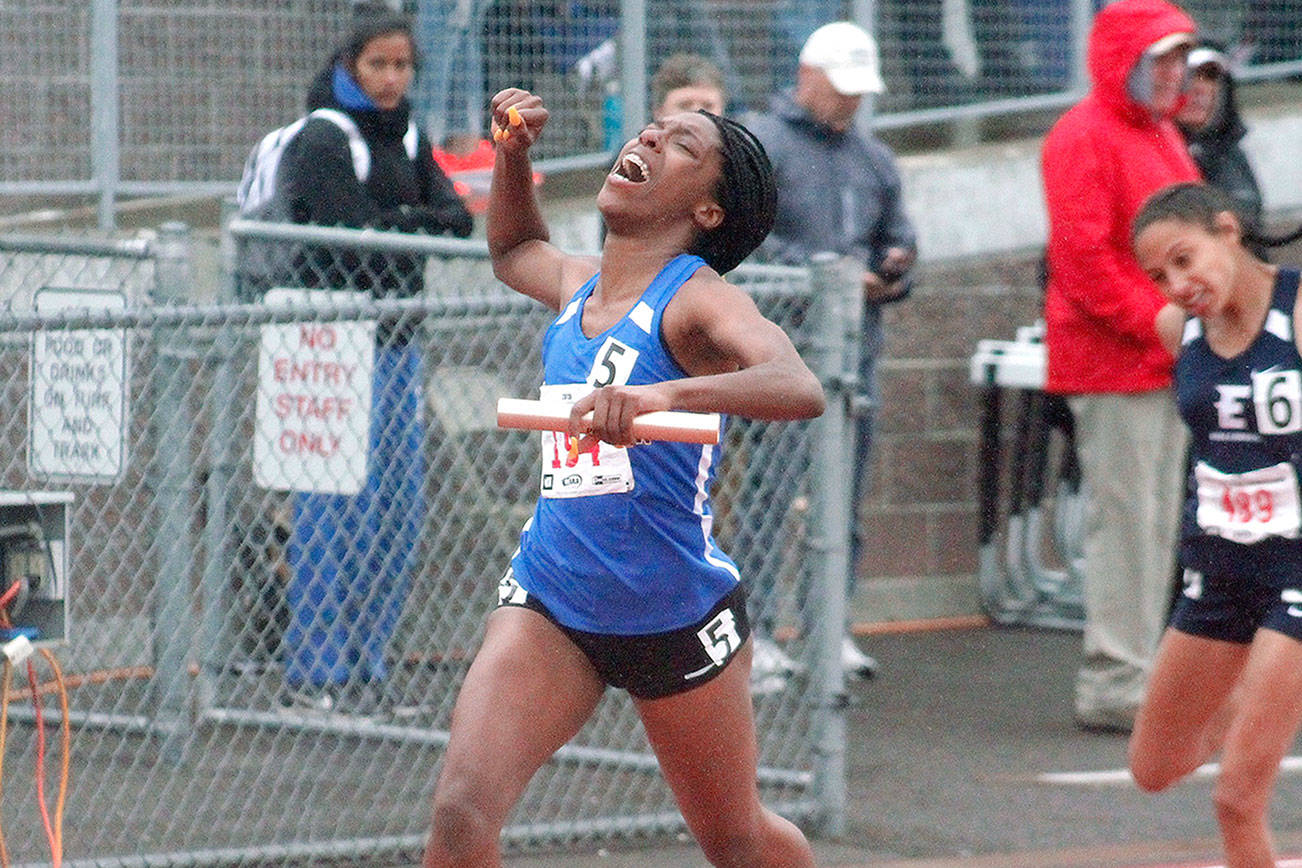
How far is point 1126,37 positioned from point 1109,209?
60cm

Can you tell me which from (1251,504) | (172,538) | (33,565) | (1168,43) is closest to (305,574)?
(172,538)

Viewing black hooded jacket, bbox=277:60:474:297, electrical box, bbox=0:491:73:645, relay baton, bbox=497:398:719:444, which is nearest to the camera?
relay baton, bbox=497:398:719:444

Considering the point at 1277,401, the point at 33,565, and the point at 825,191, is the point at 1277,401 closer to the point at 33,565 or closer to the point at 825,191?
the point at 33,565

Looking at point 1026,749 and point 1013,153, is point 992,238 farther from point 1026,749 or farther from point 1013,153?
point 1026,749

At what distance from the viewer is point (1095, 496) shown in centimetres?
749

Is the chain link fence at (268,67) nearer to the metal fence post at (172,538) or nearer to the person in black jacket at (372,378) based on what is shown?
the person in black jacket at (372,378)

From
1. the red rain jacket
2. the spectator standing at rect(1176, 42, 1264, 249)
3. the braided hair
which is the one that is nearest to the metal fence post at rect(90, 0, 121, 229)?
the red rain jacket

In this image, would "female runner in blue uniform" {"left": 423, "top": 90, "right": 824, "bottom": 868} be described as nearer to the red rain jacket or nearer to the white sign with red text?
the white sign with red text

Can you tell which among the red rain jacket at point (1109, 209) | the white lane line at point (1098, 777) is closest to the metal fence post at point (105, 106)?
the red rain jacket at point (1109, 209)

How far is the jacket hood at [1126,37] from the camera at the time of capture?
731 centimetres

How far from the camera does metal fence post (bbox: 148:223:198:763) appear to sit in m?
5.97

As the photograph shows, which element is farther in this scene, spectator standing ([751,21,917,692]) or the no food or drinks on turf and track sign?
spectator standing ([751,21,917,692])

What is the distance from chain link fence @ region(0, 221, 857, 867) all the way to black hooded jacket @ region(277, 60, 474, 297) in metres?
0.28

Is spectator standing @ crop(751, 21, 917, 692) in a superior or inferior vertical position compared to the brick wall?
superior
